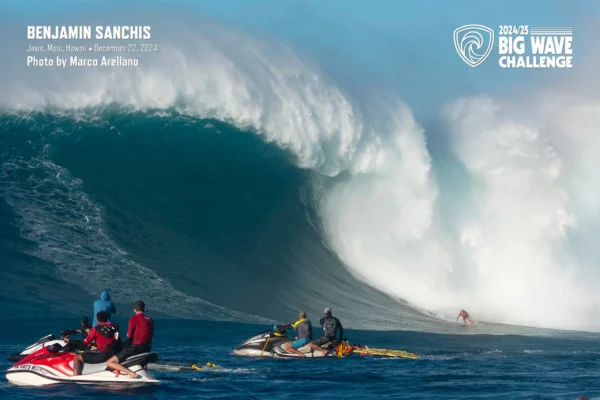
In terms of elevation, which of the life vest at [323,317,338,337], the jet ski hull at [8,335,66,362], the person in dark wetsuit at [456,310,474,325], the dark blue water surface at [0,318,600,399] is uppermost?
the person in dark wetsuit at [456,310,474,325]

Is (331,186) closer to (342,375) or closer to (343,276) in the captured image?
(343,276)

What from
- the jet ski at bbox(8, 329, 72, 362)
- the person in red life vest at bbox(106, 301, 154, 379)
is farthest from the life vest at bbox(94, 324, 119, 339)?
the jet ski at bbox(8, 329, 72, 362)

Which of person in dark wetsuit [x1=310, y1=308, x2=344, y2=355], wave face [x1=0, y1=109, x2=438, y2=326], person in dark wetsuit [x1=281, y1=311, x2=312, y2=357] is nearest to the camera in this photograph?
person in dark wetsuit [x1=281, y1=311, x2=312, y2=357]

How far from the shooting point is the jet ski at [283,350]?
16.1 meters

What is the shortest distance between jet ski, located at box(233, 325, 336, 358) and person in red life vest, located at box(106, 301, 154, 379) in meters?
4.28

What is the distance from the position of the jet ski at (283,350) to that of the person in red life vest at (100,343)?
4.50 meters

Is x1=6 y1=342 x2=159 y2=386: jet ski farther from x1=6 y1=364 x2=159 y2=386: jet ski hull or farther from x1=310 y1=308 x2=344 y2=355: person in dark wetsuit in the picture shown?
x1=310 y1=308 x2=344 y2=355: person in dark wetsuit

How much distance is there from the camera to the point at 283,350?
16.5 meters

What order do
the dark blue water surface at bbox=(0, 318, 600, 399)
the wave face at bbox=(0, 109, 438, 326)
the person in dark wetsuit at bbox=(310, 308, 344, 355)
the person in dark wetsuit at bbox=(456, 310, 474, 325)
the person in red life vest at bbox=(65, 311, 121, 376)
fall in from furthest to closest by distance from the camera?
the person in dark wetsuit at bbox=(456, 310, 474, 325) → the wave face at bbox=(0, 109, 438, 326) → the person in dark wetsuit at bbox=(310, 308, 344, 355) → the person in red life vest at bbox=(65, 311, 121, 376) → the dark blue water surface at bbox=(0, 318, 600, 399)

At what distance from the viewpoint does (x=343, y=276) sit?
1040 inches

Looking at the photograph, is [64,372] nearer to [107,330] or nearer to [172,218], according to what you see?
[107,330]

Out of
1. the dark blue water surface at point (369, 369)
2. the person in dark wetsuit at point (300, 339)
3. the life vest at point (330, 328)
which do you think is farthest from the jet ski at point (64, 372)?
the life vest at point (330, 328)

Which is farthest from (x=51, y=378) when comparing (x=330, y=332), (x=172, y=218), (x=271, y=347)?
(x=172, y=218)

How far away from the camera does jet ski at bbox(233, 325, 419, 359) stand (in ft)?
52.7
